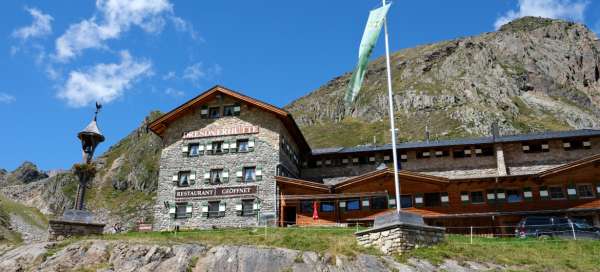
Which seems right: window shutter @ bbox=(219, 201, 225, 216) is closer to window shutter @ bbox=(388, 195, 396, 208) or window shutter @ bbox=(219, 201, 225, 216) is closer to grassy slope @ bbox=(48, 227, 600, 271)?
grassy slope @ bbox=(48, 227, 600, 271)

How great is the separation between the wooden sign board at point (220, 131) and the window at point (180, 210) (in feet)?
18.6

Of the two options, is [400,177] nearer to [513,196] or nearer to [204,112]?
[513,196]

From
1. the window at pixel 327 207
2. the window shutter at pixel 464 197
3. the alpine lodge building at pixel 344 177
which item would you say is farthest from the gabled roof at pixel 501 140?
the window at pixel 327 207

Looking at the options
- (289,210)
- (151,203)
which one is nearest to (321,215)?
(289,210)

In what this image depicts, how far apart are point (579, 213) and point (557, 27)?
156837mm

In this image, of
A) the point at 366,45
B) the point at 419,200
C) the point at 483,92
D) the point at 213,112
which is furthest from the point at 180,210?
the point at 483,92

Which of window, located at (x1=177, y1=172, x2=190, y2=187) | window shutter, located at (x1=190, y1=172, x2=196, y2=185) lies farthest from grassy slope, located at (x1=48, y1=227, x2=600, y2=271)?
window, located at (x1=177, y1=172, x2=190, y2=187)

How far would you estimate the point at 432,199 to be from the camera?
34.6 m

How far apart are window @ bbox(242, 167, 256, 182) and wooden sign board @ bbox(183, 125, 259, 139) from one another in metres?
2.98

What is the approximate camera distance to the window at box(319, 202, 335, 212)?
35.6 metres

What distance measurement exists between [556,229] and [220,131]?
957 inches

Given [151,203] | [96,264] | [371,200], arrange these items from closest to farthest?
[96,264]
[371,200]
[151,203]

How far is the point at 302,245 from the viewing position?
21266mm

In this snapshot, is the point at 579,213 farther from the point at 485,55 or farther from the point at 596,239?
the point at 485,55
